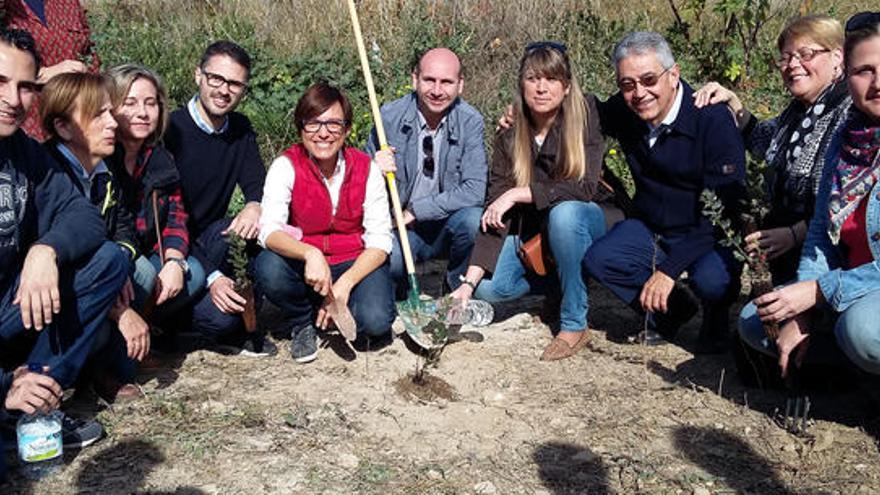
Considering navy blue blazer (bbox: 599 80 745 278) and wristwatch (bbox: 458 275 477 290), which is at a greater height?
navy blue blazer (bbox: 599 80 745 278)

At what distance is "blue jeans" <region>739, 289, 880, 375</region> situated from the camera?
10.4 feet

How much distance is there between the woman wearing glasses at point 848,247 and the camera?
3172mm

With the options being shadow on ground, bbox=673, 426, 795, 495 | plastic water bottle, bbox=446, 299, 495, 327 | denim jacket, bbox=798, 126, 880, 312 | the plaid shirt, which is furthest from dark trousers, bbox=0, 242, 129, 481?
denim jacket, bbox=798, 126, 880, 312

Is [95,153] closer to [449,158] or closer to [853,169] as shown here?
[449,158]

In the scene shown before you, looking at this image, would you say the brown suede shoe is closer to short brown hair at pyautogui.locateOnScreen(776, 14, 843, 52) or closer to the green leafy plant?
the green leafy plant

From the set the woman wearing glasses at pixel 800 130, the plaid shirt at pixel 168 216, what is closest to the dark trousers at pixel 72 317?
the plaid shirt at pixel 168 216

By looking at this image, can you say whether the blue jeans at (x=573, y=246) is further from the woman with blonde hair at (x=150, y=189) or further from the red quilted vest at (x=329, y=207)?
the woman with blonde hair at (x=150, y=189)

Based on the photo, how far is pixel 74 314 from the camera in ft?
11.3

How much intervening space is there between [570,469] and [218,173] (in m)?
2.24

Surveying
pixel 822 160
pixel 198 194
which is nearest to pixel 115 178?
pixel 198 194

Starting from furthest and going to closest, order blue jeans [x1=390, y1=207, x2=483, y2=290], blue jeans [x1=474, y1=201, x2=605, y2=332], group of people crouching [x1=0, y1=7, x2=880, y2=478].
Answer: blue jeans [x1=390, y1=207, x2=483, y2=290] < blue jeans [x1=474, y1=201, x2=605, y2=332] < group of people crouching [x1=0, y1=7, x2=880, y2=478]

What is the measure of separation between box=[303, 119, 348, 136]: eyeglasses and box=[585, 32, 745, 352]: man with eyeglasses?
1.28 m

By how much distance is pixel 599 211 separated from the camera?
14.8 feet

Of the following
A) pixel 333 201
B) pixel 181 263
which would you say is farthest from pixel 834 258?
pixel 181 263
